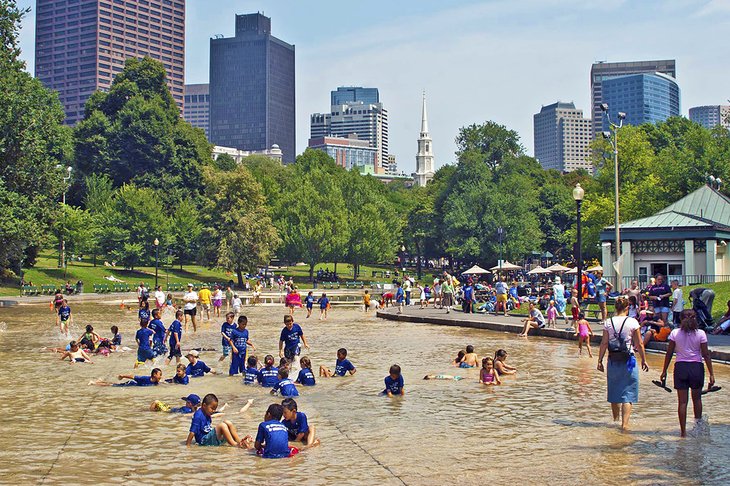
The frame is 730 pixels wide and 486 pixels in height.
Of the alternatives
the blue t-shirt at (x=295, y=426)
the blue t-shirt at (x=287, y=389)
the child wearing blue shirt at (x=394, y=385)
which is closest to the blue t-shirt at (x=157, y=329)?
the blue t-shirt at (x=287, y=389)

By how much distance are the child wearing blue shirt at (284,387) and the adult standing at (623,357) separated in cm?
635

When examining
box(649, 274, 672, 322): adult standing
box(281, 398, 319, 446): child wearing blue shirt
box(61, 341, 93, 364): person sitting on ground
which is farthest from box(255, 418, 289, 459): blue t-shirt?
box(649, 274, 672, 322): adult standing

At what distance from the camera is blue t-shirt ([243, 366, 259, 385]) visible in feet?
58.4

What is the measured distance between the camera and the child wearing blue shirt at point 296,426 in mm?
11633

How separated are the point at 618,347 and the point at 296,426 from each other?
4.80 metres

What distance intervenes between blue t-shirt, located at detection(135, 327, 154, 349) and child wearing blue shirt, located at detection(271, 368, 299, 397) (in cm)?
570

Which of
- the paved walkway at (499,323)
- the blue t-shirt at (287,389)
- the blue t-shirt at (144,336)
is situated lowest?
the blue t-shirt at (287,389)

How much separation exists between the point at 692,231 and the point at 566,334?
16.5m

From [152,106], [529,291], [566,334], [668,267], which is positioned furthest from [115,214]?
[566,334]

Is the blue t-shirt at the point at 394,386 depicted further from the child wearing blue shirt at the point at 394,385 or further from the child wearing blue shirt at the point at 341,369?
the child wearing blue shirt at the point at 341,369

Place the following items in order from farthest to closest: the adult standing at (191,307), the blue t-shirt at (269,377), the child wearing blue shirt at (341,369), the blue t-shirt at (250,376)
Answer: the adult standing at (191,307)
the child wearing blue shirt at (341,369)
the blue t-shirt at (250,376)
the blue t-shirt at (269,377)

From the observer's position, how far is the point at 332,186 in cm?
9338

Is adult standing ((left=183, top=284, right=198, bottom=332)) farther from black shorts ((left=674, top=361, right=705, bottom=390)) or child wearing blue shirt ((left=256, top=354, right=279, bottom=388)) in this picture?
black shorts ((left=674, top=361, right=705, bottom=390))

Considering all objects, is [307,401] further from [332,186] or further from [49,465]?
[332,186]
